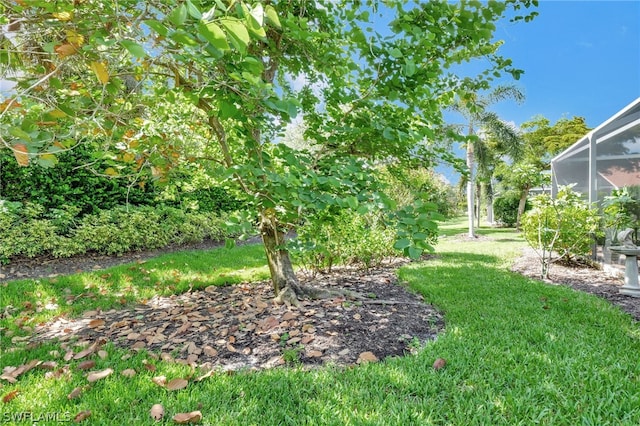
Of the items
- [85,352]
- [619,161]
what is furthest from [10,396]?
[619,161]

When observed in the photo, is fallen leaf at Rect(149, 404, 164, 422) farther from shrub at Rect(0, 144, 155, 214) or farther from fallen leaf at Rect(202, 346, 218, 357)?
shrub at Rect(0, 144, 155, 214)

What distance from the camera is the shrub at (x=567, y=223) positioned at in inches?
215

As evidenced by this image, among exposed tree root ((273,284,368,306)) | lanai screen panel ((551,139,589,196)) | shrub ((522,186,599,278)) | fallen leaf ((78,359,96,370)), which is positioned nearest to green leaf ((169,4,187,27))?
fallen leaf ((78,359,96,370))

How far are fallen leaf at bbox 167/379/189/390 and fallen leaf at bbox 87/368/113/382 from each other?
0.46 metres

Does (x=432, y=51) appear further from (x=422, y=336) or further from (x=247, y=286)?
(x=247, y=286)

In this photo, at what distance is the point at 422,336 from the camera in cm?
265

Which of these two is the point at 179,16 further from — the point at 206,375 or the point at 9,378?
the point at 9,378

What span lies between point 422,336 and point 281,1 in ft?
10.2

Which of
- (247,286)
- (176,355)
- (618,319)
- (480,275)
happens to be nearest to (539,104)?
(480,275)

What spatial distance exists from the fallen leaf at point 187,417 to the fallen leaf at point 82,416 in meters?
0.47

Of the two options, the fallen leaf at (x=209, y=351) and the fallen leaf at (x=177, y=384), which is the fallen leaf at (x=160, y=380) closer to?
the fallen leaf at (x=177, y=384)

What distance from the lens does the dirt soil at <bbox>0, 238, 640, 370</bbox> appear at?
235 centimetres

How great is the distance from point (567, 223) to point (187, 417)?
21.8 ft

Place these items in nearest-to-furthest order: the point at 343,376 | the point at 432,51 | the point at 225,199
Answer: the point at 343,376
the point at 432,51
the point at 225,199
